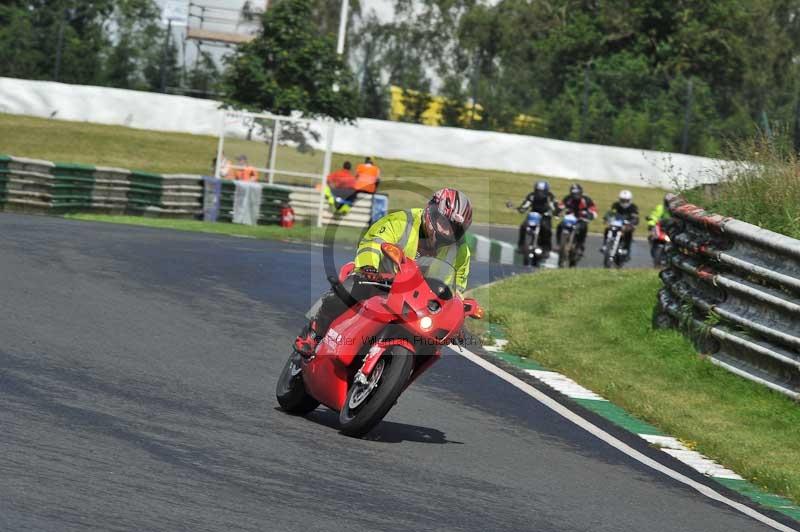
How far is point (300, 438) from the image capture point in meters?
7.85

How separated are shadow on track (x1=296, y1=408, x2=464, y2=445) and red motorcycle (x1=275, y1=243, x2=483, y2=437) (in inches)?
10.7

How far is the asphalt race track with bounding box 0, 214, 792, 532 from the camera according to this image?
592 cm

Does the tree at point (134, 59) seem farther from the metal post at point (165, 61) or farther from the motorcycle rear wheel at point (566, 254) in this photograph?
the motorcycle rear wheel at point (566, 254)

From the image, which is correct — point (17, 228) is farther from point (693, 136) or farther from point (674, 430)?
point (693, 136)

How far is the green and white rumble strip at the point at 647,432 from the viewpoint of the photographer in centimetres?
846

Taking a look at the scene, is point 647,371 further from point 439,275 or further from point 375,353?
point 375,353

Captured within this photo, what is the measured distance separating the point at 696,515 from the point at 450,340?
1579 mm

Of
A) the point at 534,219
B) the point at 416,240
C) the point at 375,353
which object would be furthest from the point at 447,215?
the point at 534,219

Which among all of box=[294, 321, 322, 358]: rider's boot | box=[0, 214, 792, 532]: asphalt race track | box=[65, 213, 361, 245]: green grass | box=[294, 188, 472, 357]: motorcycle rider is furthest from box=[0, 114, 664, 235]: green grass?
box=[294, 188, 472, 357]: motorcycle rider

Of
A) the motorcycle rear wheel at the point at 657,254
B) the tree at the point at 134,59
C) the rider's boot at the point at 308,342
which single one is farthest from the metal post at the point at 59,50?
the rider's boot at the point at 308,342

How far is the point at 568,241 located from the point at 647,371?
1444 cm

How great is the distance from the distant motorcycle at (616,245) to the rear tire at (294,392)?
61.5ft

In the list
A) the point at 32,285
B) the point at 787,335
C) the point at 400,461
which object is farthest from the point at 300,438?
the point at 32,285

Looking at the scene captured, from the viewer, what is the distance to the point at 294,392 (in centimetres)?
869
